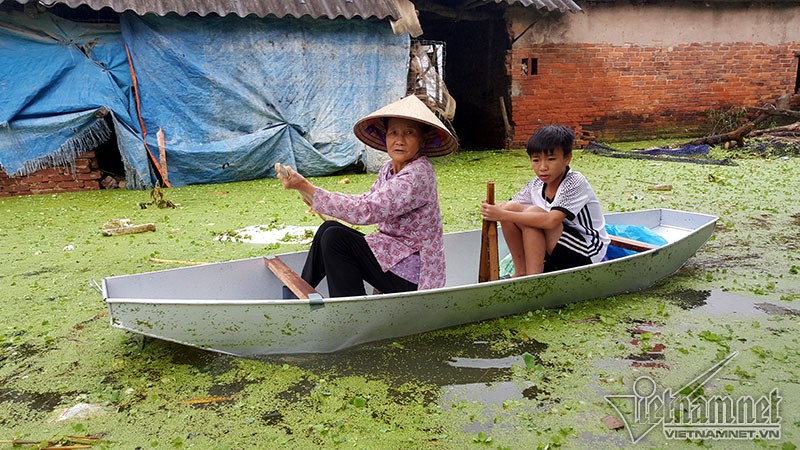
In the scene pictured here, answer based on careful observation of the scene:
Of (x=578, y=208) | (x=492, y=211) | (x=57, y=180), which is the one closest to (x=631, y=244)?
(x=578, y=208)

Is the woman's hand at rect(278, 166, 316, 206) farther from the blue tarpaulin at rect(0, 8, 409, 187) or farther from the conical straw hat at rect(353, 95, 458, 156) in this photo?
the blue tarpaulin at rect(0, 8, 409, 187)

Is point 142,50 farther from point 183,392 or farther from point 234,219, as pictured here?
point 183,392

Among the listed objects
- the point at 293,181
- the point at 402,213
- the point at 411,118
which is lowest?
the point at 402,213

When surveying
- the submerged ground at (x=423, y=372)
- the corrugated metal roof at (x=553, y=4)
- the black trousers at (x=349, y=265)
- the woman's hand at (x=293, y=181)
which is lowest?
the submerged ground at (x=423, y=372)

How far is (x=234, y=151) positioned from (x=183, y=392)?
20.8 ft

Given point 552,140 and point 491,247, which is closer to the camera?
point 552,140

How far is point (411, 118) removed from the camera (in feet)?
9.80

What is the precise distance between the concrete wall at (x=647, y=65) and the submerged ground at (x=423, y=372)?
23.0 feet

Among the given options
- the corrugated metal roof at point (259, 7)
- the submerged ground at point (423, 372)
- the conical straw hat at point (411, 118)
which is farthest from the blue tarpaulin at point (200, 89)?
the conical straw hat at point (411, 118)

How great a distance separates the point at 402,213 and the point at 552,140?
1.01 metres

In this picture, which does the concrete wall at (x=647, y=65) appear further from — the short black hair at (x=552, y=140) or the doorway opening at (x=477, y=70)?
the short black hair at (x=552, y=140)

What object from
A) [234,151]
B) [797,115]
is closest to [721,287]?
[234,151]

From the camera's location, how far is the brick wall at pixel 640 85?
11.4 meters

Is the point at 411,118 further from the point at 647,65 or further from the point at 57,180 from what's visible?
the point at 647,65
